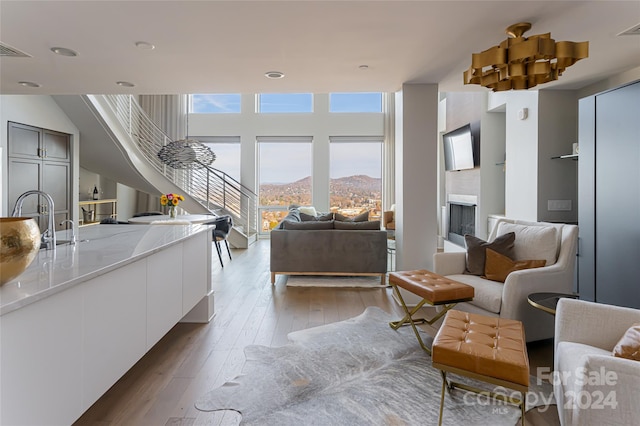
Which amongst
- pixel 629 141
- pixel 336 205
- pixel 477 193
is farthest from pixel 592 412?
pixel 336 205

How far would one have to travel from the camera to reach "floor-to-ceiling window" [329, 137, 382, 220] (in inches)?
391

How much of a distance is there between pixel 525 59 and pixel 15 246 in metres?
2.80

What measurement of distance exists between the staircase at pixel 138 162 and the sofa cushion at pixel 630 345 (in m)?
6.79

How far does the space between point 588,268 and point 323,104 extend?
293 inches

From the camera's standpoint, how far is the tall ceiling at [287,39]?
8.13ft

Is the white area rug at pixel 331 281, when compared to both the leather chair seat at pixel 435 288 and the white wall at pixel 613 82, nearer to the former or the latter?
the leather chair seat at pixel 435 288

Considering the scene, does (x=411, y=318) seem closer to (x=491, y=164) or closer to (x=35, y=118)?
(x=491, y=164)

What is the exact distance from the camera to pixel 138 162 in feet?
23.7

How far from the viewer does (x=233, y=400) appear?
217 centimetres

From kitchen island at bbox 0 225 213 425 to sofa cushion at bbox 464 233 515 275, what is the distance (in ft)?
8.19

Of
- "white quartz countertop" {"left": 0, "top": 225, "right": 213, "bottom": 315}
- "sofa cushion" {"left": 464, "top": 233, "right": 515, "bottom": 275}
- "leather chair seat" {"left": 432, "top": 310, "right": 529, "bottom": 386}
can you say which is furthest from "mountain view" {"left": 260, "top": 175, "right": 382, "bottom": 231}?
"leather chair seat" {"left": 432, "top": 310, "right": 529, "bottom": 386}

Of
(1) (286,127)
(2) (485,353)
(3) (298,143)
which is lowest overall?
(2) (485,353)

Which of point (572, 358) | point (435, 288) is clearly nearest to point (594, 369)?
point (572, 358)

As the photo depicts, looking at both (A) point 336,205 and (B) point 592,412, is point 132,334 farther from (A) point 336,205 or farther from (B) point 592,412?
(A) point 336,205
